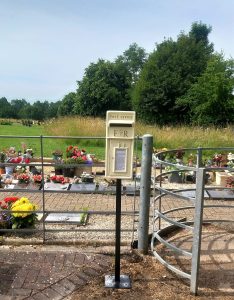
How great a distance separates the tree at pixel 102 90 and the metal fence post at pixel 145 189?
47.0 metres

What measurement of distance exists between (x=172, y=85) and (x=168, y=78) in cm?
91

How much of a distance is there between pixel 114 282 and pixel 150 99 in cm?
3467

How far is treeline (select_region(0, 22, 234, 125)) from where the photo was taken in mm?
27703

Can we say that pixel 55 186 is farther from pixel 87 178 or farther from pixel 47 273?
pixel 47 273

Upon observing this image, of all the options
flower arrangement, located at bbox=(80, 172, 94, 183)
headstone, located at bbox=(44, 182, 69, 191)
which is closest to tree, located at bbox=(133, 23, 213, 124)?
flower arrangement, located at bbox=(80, 172, 94, 183)

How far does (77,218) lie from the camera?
247 inches

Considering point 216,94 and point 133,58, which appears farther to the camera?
point 133,58

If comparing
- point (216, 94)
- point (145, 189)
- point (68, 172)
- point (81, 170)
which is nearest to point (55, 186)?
point (68, 172)

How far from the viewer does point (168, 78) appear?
38.0 metres

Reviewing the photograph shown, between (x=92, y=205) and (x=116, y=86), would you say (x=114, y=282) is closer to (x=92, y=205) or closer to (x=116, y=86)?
(x=92, y=205)

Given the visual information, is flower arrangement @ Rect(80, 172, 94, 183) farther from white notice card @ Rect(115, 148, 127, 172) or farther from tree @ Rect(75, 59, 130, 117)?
tree @ Rect(75, 59, 130, 117)

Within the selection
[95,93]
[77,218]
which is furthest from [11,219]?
[95,93]

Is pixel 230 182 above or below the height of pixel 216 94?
below

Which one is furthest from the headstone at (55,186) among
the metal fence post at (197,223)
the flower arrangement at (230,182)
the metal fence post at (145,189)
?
the metal fence post at (197,223)
